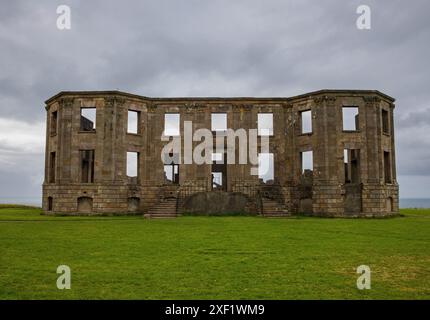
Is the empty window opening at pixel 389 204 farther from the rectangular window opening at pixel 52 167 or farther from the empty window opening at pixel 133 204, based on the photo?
the rectangular window opening at pixel 52 167

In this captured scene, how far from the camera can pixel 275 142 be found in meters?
31.2

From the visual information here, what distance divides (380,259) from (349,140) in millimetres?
20289

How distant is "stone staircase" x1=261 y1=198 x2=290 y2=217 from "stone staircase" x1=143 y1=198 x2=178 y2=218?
630 centimetres

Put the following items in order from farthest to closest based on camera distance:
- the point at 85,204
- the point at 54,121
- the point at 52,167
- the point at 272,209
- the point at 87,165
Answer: the point at 87,165, the point at 54,121, the point at 52,167, the point at 85,204, the point at 272,209

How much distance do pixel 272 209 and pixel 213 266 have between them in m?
19.1

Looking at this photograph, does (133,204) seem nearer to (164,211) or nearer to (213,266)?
(164,211)

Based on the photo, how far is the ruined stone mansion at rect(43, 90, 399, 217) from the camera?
91.6 ft

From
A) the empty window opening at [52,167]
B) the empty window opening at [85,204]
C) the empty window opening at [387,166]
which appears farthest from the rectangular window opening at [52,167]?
the empty window opening at [387,166]

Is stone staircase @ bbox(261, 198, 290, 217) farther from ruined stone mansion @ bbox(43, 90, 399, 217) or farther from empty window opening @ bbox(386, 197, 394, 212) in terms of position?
empty window opening @ bbox(386, 197, 394, 212)

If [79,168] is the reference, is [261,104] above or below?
above

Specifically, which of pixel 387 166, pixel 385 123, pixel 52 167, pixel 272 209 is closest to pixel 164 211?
pixel 272 209

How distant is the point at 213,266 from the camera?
8.51 meters
